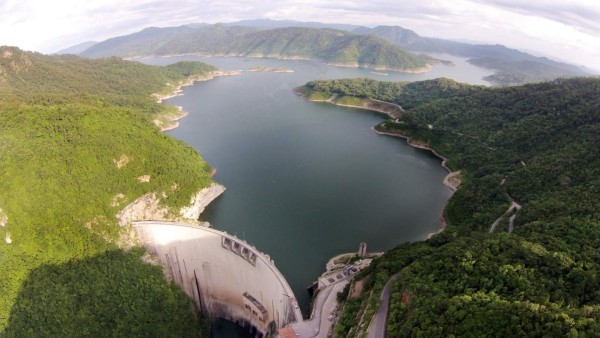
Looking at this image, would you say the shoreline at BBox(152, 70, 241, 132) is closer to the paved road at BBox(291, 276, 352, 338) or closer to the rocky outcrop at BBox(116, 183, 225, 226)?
the rocky outcrop at BBox(116, 183, 225, 226)

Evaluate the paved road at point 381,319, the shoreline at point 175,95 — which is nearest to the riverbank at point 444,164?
the paved road at point 381,319

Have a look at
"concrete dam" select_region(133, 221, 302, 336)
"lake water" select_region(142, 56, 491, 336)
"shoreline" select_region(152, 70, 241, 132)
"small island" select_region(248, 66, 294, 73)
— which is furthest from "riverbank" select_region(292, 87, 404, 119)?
"small island" select_region(248, 66, 294, 73)

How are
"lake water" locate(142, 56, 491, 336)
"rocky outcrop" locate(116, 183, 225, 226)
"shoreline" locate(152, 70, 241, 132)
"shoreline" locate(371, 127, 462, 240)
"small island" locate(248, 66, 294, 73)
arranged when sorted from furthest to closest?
"small island" locate(248, 66, 294, 73), "shoreline" locate(152, 70, 241, 132), "shoreline" locate(371, 127, 462, 240), "lake water" locate(142, 56, 491, 336), "rocky outcrop" locate(116, 183, 225, 226)

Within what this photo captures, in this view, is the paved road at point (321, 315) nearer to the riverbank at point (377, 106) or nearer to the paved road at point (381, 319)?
the paved road at point (381, 319)

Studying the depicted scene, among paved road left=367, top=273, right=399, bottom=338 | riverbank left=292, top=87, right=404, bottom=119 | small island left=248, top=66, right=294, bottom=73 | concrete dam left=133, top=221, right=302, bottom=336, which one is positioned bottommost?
concrete dam left=133, top=221, right=302, bottom=336

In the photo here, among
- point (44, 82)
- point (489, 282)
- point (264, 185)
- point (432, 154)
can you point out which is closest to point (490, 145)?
point (432, 154)

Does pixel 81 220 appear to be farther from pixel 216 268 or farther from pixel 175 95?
pixel 175 95

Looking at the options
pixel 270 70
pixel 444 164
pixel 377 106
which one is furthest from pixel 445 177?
pixel 270 70
